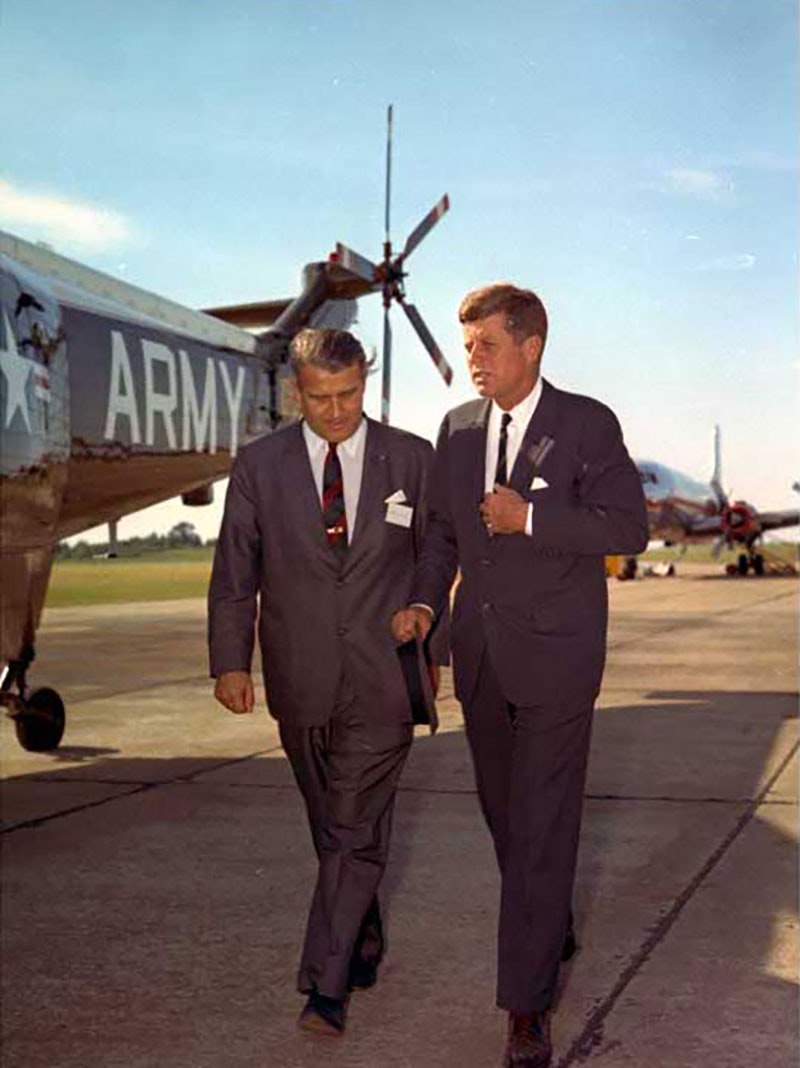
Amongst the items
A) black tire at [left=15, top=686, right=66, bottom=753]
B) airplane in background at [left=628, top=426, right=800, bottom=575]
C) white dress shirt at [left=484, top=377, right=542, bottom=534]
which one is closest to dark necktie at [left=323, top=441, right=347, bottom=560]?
white dress shirt at [left=484, top=377, right=542, bottom=534]

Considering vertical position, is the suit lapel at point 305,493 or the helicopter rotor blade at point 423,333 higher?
the helicopter rotor blade at point 423,333

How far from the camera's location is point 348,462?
4410 mm

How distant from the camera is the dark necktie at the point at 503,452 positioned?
13.9ft

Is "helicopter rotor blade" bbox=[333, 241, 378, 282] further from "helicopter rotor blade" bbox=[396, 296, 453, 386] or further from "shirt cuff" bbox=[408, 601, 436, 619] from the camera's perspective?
"shirt cuff" bbox=[408, 601, 436, 619]

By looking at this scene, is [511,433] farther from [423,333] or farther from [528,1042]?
[423,333]

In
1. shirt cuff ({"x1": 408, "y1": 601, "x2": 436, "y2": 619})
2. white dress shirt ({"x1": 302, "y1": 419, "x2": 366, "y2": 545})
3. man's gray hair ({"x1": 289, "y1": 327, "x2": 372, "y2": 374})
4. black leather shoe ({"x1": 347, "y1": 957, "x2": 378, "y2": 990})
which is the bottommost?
black leather shoe ({"x1": 347, "y1": 957, "x2": 378, "y2": 990})

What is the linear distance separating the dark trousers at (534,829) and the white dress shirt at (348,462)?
628mm

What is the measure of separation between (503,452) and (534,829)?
1.10m

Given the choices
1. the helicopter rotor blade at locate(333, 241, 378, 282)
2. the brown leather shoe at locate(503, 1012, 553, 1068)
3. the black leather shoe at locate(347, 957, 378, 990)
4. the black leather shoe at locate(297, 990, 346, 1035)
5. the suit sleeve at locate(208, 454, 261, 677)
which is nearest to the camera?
the brown leather shoe at locate(503, 1012, 553, 1068)

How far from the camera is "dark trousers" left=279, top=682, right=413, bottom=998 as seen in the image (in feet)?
13.6

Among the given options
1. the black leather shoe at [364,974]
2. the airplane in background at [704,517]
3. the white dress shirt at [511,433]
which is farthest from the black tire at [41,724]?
the airplane in background at [704,517]

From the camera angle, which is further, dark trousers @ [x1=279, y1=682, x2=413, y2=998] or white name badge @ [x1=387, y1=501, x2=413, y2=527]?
white name badge @ [x1=387, y1=501, x2=413, y2=527]

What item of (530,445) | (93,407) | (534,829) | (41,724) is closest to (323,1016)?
(534,829)

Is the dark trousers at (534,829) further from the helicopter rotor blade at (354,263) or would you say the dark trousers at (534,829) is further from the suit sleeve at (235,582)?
the helicopter rotor blade at (354,263)
